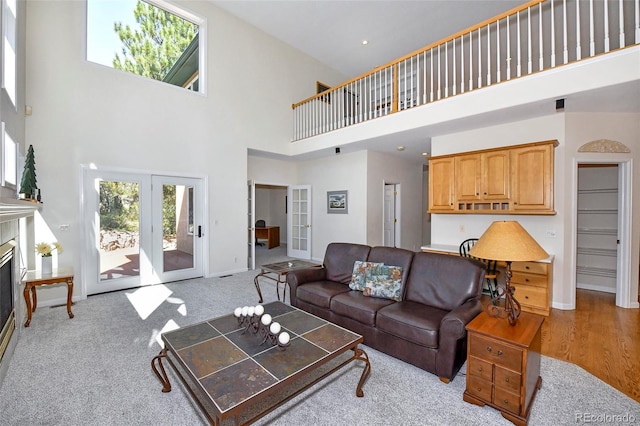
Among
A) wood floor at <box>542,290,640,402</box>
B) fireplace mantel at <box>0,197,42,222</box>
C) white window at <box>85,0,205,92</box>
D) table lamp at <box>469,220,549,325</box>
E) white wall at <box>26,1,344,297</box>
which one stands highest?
white window at <box>85,0,205,92</box>

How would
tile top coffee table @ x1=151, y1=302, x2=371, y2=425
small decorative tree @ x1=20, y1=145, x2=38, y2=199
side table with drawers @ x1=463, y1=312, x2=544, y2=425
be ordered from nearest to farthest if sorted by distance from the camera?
tile top coffee table @ x1=151, y1=302, x2=371, y2=425 → side table with drawers @ x1=463, y1=312, x2=544, y2=425 → small decorative tree @ x1=20, y1=145, x2=38, y2=199

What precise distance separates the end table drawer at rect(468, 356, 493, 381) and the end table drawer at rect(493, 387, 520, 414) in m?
0.09

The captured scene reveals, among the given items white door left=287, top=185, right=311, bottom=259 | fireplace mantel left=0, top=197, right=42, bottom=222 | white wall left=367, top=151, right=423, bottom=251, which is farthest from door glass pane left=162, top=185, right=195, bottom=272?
white wall left=367, top=151, right=423, bottom=251

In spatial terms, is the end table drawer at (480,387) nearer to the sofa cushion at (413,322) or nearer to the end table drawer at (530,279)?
the sofa cushion at (413,322)

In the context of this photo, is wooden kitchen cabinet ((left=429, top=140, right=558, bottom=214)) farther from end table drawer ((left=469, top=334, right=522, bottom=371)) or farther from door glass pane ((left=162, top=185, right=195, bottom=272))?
door glass pane ((left=162, top=185, right=195, bottom=272))

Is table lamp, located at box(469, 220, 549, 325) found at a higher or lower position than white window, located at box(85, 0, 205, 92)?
lower

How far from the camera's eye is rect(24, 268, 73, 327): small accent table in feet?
10.9

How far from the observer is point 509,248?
6.45ft

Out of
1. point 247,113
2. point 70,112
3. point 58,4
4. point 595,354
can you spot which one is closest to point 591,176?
point 595,354

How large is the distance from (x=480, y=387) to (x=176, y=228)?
5.17m

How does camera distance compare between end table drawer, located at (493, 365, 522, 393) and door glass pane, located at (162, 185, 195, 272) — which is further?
door glass pane, located at (162, 185, 195, 272)

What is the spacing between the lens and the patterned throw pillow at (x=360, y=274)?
3.20m

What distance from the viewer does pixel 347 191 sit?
22.3 feet

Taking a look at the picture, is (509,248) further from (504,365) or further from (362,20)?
(362,20)
